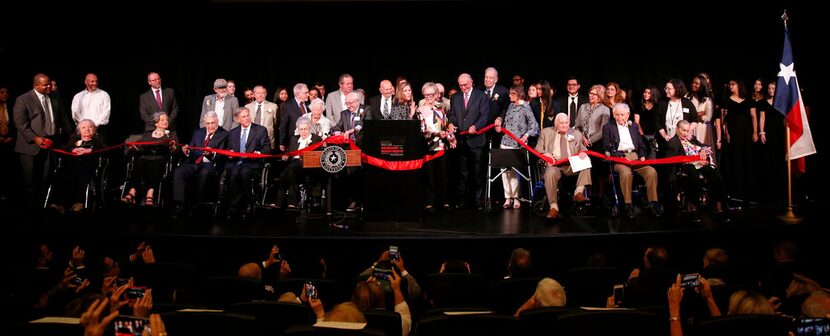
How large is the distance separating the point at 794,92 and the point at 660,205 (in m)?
2.04

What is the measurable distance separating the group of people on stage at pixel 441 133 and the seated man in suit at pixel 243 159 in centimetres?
1

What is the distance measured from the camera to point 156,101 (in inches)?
448

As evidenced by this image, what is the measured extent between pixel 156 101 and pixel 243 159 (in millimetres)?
2842

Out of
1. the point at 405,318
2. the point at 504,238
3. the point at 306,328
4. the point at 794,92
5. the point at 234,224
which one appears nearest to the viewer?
the point at 306,328

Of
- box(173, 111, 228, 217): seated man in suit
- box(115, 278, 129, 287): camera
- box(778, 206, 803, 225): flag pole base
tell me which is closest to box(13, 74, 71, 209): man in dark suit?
box(173, 111, 228, 217): seated man in suit

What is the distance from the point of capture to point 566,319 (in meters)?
3.78

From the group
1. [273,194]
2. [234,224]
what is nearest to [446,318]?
[234,224]

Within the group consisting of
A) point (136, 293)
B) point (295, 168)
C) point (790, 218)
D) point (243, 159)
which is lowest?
point (136, 293)

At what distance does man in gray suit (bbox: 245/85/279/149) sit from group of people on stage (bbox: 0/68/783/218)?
2 cm

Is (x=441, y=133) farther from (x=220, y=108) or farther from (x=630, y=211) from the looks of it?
(x=220, y=108)

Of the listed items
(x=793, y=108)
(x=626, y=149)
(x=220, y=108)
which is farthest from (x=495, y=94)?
(x=220, y=108)

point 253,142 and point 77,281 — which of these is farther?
point 253,142

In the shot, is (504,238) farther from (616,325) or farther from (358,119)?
(616,325)

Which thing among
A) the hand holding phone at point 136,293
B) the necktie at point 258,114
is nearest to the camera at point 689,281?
the hand holding phone at point 136,293
